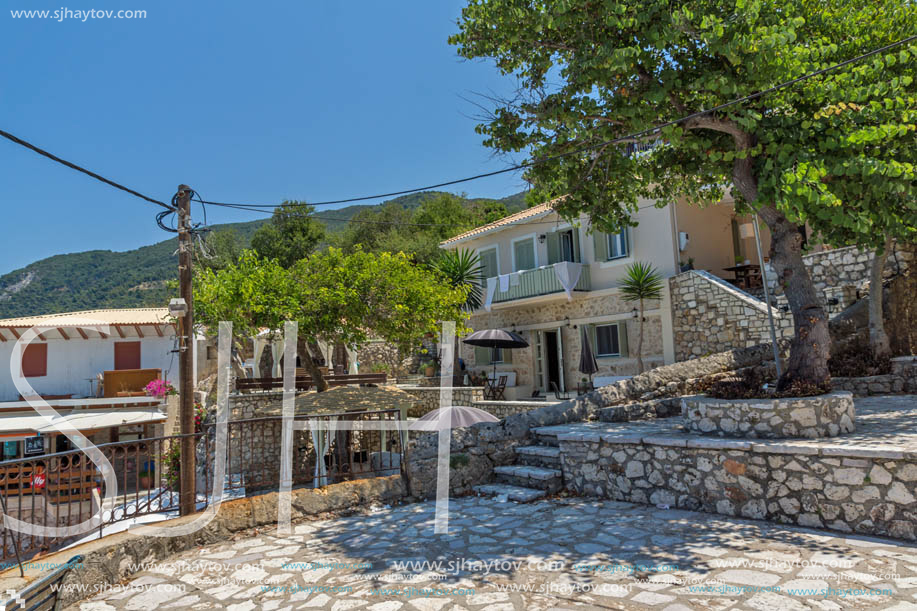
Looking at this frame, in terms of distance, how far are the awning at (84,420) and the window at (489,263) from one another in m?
12.3

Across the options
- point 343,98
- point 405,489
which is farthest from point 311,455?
point 343,98

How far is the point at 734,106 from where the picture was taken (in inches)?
284

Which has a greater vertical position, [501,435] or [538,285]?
[538,285]

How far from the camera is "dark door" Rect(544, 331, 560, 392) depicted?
65.0 ft

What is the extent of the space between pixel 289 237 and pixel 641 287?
88.9ft

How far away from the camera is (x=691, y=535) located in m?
5.35

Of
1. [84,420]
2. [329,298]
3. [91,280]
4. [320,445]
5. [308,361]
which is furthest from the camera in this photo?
[91,280]

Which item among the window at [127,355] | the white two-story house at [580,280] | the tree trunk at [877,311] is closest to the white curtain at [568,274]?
the white two-story house at [580,280]

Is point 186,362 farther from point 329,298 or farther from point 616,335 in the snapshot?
point 616,335

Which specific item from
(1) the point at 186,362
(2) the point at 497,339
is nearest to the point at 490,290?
(2) the point at 497,339

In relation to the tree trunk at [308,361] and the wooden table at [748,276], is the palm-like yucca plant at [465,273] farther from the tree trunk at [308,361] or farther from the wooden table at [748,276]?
the wooden table at [748,276]

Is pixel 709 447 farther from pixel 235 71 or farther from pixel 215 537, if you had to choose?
pixel 235 71

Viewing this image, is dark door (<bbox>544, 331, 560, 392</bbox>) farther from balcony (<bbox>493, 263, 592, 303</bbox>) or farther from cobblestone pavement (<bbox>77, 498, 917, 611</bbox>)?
cobblestone pavement (<bbox>77, 498, 917, 611</bbox>)

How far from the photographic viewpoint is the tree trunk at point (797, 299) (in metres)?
7.14
